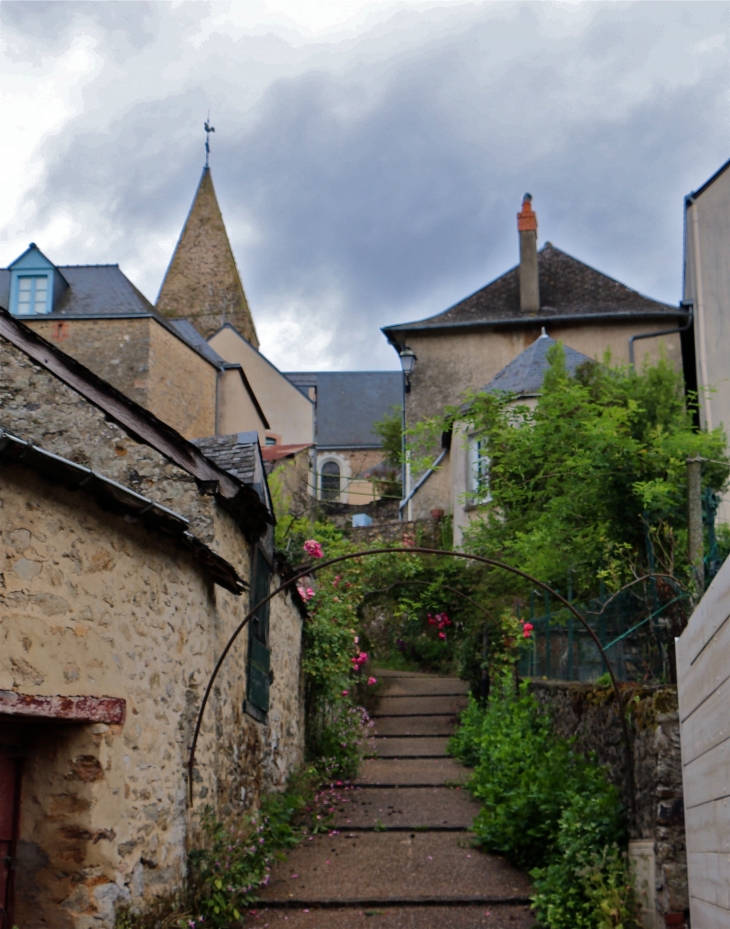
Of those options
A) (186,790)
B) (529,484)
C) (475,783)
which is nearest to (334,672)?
(475,783)

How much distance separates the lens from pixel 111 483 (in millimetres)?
4645

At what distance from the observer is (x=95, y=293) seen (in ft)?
63.1

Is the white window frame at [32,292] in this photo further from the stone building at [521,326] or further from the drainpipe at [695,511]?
the drainpipe at [695,511]

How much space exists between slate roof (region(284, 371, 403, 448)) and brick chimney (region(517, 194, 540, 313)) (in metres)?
17.6

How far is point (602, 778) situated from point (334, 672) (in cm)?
426

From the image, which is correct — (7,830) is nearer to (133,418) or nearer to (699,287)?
(133,418)

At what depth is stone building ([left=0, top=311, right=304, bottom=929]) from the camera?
4398 mm

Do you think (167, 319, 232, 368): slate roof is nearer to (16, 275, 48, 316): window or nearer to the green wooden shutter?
(16, 275, 48, 316): window

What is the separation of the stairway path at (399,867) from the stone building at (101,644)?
0.91 metres

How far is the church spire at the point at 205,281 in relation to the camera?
31.7 m

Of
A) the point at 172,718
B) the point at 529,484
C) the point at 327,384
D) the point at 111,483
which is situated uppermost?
the point at 327,384

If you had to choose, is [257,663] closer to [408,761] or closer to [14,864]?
[14,864]

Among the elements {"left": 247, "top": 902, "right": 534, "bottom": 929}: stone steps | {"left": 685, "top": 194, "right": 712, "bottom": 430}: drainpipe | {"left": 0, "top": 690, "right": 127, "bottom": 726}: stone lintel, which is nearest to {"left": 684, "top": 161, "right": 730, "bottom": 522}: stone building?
{"left": 685, "top": 194, "right": 712, "bottom": 430}: drainpipe

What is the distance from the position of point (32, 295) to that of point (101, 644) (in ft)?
51.3
